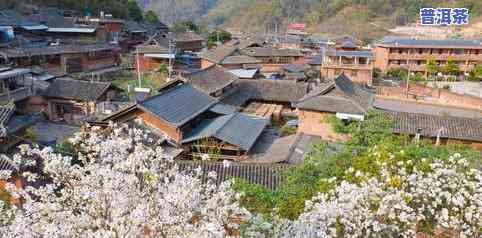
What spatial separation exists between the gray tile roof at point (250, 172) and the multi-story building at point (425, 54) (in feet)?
151

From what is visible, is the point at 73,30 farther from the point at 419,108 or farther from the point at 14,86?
the point at 419,108

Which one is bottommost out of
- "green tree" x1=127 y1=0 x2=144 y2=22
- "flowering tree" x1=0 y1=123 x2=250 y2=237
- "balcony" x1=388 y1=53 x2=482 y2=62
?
"flowering tree" x1=0 y1=123 x2=250 y2=237

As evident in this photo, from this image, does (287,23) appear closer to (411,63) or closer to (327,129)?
(411,63)

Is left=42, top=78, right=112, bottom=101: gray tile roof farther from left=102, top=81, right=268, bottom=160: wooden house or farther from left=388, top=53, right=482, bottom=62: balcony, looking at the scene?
left=388, top=53, right=482, bottom=62: balcony

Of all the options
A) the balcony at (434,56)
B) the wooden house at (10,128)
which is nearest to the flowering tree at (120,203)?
the wooden house at (10,128)

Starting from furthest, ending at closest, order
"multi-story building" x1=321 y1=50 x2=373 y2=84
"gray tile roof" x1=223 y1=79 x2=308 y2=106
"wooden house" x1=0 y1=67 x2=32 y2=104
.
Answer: "multi-story building" x1=321 y1=50 x2=373 y2=84
"gray tile roof" x1=223 y1=79 x2=308 y2=106
"wooden house" x1=0 y1=67 x2=32 y2=104

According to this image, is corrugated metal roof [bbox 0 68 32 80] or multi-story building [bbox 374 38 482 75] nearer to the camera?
corrugated metal roof [bbox 0 68 32 80]

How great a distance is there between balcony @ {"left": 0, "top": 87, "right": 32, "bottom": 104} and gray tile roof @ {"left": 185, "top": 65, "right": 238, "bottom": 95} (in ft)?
34.1

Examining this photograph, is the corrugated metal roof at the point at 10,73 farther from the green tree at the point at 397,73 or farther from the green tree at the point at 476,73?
the green tree at the point at 476,73

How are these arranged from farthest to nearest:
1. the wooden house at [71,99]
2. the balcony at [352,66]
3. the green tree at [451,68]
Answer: the green tree at [451,68]
the balcony at [352,66]
the wooden house at [71,99]

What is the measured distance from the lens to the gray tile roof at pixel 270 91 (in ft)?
109

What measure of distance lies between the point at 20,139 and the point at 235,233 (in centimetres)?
1187

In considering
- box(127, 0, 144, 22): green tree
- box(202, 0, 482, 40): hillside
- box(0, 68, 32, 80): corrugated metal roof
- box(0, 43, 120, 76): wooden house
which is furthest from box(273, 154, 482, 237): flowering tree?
box(202, 0, 482, 40): hillside

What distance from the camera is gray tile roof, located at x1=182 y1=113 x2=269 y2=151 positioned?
18.8m
